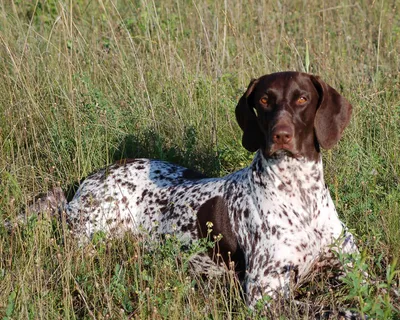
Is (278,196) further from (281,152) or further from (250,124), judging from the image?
(250,124)

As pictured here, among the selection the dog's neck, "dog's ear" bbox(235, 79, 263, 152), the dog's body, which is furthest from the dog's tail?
the dog's neck

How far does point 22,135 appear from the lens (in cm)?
629

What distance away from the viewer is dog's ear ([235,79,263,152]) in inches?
183

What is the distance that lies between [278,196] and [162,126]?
2.10 meters

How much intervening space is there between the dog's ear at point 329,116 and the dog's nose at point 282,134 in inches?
11.5

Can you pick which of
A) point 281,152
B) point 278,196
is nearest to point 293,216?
point 278,196

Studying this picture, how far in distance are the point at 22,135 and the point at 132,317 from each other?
265 cm

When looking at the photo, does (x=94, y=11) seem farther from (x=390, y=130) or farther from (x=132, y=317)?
(x=132, y=317)

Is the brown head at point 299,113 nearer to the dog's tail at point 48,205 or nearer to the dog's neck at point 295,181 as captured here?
the dog's neck at point 295,181

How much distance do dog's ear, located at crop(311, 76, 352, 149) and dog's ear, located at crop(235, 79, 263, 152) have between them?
37 centimetres

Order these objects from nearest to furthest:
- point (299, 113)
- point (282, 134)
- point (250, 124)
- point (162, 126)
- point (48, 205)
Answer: point (282, 134), point (299, 113), point (250, 124), point (48, 205), point (162, 126)

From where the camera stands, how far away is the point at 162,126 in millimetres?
6430

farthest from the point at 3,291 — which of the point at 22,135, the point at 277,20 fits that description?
the point at 277,20

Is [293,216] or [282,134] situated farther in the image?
[293,216]
